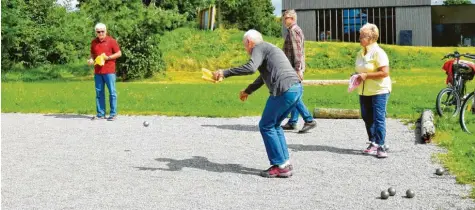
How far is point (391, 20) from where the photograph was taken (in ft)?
170

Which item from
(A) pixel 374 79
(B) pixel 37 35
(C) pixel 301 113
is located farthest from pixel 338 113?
(B) pixel 37 35

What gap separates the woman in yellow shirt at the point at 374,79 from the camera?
8883mm

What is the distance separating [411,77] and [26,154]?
866 inches

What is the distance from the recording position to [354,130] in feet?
38.4

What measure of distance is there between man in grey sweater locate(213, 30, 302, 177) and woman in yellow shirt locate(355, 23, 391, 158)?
1.61 meters

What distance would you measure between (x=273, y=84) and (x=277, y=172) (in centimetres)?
92

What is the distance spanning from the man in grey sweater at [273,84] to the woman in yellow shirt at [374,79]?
5.30 feet

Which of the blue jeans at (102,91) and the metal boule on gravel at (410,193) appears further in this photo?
the blue jeans at (102,91)

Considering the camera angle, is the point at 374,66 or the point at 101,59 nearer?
the point at 374,66

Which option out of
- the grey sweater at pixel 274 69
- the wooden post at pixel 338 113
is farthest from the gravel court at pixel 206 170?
the grey sweater at pixel 274 69

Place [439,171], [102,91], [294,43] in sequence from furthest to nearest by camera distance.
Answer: [102,91] → [294,43] → [439,171]

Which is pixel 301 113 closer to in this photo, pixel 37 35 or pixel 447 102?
pixel 447 102

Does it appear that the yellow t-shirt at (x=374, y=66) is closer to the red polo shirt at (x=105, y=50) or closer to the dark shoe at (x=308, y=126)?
the dark shoe at (x=308, y=126)

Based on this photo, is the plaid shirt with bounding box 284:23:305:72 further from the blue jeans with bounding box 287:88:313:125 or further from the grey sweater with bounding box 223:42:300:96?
the grey sweater with bounding box 223:42:300:96
